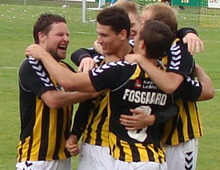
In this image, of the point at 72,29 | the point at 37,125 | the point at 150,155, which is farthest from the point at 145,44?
the point at 72,29

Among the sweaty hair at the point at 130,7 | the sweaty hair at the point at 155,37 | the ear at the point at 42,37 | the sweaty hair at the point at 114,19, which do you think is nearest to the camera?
the sweaty hair at the point at 155,37

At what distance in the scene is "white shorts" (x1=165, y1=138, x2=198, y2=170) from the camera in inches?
238

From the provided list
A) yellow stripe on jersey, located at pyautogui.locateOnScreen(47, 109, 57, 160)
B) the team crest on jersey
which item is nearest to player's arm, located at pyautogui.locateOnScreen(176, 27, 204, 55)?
the team crest on jersey

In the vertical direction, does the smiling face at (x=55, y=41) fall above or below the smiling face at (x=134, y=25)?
below

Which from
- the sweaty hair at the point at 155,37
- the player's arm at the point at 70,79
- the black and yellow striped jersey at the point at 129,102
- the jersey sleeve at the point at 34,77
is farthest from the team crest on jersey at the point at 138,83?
the jersey sleeve at the point at 34,77

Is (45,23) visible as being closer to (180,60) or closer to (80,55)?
(80,55)

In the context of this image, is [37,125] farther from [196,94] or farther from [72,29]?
[72,29]

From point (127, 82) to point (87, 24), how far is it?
72.5 feet

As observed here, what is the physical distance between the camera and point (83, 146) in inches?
231

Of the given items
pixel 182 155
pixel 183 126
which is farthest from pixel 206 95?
pixel 182 155

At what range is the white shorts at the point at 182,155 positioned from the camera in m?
6.04

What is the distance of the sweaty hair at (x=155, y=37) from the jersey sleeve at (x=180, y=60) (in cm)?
35

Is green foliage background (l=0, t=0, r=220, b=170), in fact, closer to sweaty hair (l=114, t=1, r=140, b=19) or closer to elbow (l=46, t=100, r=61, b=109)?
sweaty hair (l=114, t=1, r=140, b=19)

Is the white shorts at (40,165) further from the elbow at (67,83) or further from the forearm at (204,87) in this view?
the forearm at (204,87)
